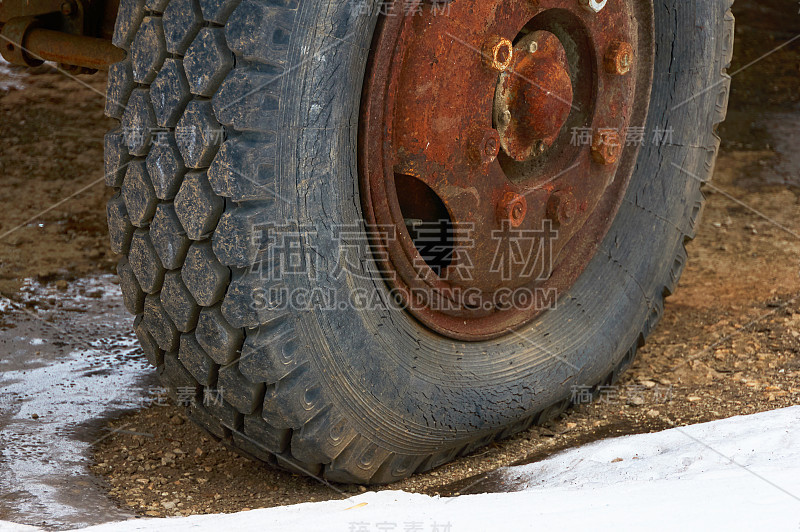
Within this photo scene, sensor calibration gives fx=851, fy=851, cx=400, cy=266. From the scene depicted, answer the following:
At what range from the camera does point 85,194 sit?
3.84m

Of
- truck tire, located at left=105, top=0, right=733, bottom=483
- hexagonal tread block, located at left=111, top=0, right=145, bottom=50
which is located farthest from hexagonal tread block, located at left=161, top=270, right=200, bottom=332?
hexagonal tread block, located at left=111, top=0, right=145, bottom=50

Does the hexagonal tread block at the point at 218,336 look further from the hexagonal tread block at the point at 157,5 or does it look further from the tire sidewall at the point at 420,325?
the hexagonal tread block at the point at 157,5

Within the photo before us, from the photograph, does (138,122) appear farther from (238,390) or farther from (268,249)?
(238,390)

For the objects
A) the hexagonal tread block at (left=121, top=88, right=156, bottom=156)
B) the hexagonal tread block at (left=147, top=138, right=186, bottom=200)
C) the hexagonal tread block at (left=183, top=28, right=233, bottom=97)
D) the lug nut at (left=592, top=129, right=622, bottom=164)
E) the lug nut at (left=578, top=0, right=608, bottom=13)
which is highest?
the lug nut at (left=578, top=0, right=608, bottom=13)

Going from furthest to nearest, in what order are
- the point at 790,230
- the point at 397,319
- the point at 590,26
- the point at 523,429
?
the point at 790,230
the point at 523,429
the point at 590,26
the point at 397,319

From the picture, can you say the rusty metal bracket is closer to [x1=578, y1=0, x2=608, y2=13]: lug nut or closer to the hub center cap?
the hub center cap

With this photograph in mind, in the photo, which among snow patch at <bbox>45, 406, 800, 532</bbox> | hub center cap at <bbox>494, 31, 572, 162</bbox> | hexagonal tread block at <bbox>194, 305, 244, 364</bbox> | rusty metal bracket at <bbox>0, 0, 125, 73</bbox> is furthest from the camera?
rusty metal bracket at <bbox>0, 0, 125, 73</bbox>

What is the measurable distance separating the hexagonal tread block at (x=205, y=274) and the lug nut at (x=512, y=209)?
661mm

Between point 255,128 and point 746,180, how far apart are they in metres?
3.38

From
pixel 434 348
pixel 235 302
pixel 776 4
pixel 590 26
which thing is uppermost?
pixel 776 4

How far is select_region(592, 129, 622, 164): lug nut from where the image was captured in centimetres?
205

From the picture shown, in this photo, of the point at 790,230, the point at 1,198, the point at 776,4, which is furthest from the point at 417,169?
the point at 776,4

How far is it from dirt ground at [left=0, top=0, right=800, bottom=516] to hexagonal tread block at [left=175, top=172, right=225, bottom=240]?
0.57 metres

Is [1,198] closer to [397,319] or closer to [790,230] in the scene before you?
[397,319]
